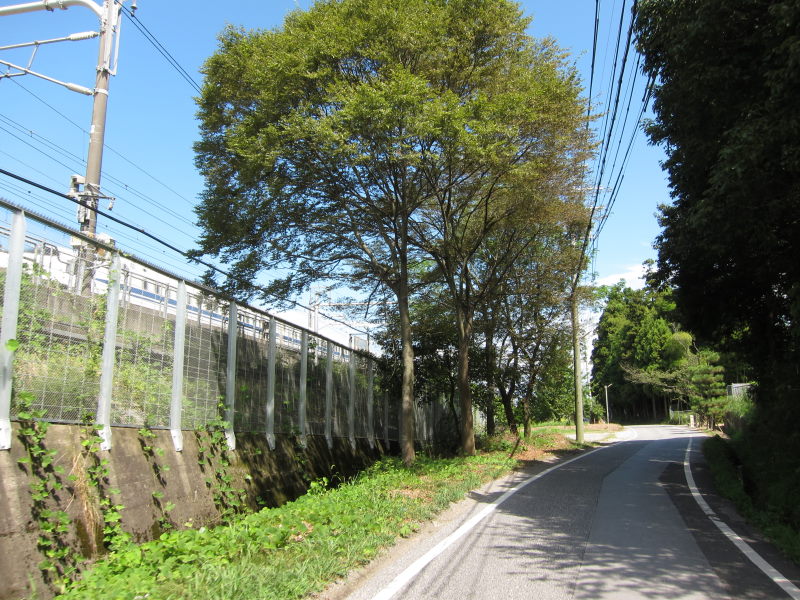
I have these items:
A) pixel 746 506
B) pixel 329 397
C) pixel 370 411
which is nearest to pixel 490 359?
pixel 370 411

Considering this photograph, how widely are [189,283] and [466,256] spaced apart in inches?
397

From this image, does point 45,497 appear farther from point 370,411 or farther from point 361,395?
point 370,411

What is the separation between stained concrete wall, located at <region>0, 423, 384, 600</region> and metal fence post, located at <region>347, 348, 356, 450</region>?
4.55 meters

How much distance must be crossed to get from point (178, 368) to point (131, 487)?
7.48 ft

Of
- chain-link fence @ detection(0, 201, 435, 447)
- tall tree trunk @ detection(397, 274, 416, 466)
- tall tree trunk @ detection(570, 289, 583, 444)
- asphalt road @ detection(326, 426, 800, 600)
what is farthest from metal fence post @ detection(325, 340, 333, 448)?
tall tree trunk @ detection(570, 289, 583, 444)

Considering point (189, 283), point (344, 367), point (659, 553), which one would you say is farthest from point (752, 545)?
point (344, 367)

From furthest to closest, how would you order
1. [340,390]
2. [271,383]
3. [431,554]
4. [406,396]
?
[340,390]
[406,396]
[271,383]
[431,554]

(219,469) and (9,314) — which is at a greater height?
(9,314)

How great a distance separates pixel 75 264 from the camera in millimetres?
7520

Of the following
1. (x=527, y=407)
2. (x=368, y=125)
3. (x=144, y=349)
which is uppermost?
(x=368, y=125)

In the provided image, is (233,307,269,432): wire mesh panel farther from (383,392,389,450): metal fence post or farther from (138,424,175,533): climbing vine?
(383,392,389,450): metal fence post

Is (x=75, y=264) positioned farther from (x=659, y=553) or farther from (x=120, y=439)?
(x=659, y=553)

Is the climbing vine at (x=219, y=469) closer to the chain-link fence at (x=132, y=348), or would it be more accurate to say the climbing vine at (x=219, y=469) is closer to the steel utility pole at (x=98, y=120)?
the chain-link fence at (x=132, y=348)

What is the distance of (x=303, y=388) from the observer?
14.2 metres
